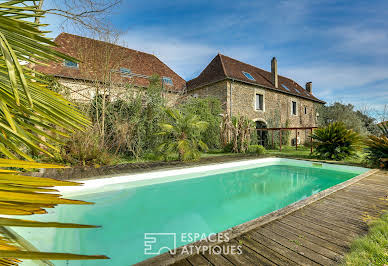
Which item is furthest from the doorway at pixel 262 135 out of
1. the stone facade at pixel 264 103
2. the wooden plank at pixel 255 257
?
the wooden plank at pixel 255 257

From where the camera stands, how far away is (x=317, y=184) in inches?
222

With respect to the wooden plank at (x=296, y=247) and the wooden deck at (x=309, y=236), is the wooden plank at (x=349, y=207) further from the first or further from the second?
the wooden plank at (x=296, y=247)

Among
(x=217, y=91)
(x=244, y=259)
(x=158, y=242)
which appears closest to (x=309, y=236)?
(x=244, y=259)

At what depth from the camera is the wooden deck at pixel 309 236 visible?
170 centimetres

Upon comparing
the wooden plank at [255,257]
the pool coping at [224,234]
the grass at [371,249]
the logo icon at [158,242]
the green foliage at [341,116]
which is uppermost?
the green foliage at [341,116]

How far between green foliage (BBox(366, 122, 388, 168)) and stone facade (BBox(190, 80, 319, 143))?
6604mm

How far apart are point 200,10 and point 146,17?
3038 mm

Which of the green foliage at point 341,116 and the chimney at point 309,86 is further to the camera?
the chimney at point 309,86

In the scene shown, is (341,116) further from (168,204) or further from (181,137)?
(168,204)

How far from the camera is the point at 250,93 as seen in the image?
1396cm

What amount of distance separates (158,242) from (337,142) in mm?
8113

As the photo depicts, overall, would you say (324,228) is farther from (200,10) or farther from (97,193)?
(200,10)

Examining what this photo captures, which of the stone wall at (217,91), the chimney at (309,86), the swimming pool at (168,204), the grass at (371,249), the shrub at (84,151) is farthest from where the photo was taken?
the chimney at (309,86)

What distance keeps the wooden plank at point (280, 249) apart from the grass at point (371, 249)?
1.12 feet
